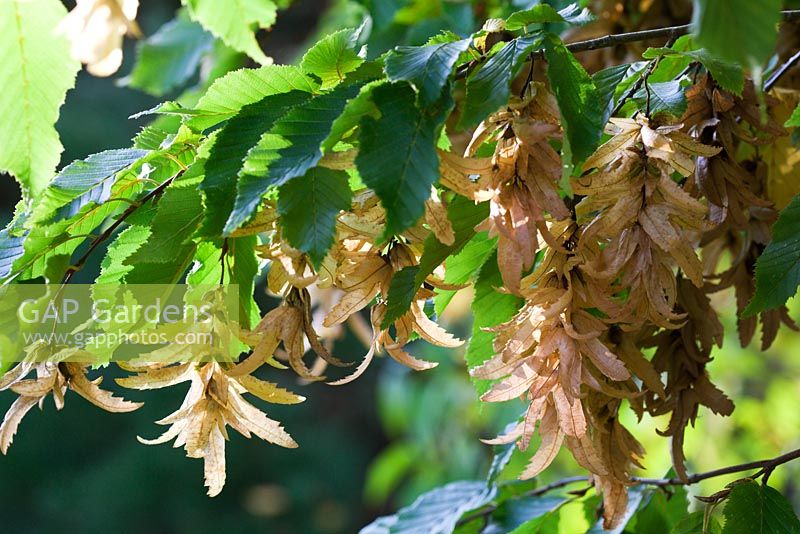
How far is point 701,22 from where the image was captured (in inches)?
11.4

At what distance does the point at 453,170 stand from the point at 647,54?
0.50 feet

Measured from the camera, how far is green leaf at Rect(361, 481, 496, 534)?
2.47ft

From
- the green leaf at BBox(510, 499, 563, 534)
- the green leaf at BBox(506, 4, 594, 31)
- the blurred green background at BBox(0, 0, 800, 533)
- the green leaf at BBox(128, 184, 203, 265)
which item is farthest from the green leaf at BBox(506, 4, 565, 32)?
the blurred green background at BBox(0, 0, 800, 533)

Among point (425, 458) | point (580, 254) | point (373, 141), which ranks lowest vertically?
point (425, 458)

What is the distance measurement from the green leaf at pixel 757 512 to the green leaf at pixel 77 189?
44 cm

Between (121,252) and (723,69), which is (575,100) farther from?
(121,252)

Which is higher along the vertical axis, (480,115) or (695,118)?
(480,115)

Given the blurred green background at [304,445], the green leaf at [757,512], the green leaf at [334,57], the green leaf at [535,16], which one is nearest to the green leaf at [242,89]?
the green leaf at [334,57]

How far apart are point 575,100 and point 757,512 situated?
0.32 m

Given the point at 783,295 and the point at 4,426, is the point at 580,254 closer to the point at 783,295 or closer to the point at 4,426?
the point at 783,295

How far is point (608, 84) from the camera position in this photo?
0.49 metres

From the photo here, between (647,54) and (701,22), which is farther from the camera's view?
(647,54)

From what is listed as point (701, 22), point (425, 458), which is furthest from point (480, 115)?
point (425, 458)

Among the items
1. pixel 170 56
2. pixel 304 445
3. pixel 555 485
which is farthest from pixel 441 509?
pixel 304 445
